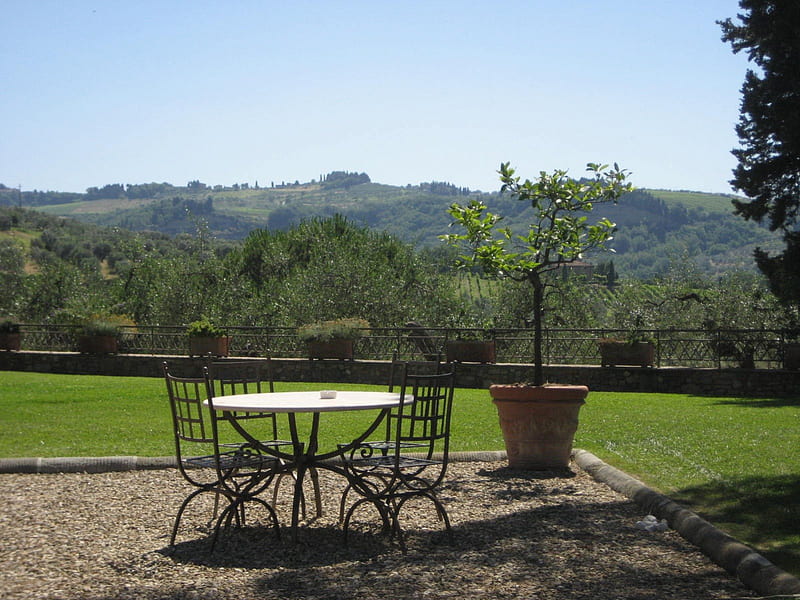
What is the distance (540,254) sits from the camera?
7691 mm

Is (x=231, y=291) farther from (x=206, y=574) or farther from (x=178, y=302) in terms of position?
(x=206, y=574)

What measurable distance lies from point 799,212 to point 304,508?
46.5ft

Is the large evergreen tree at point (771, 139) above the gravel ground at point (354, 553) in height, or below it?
above

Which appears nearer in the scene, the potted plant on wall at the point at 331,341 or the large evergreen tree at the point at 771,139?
the large evergreen tree at the point at 771,139

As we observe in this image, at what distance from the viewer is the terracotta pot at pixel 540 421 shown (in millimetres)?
7102

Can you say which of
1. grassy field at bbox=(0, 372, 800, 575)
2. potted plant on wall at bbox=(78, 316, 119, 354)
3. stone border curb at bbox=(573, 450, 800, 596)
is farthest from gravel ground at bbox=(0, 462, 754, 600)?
potted plant on wall at bbox=(78, 316, 119, 354)

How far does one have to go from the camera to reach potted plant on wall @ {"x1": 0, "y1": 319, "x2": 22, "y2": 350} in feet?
66.5

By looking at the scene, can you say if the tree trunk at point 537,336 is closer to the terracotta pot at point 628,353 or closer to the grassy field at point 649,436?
the grassy field at point 649,436

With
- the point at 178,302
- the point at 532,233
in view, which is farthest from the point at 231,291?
the point at 532,233

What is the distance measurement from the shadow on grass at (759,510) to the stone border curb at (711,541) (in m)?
0.14

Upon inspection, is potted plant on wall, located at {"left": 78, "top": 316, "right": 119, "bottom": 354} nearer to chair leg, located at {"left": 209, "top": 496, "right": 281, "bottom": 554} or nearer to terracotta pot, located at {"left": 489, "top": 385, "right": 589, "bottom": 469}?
terracotta pot, located at {"left": 489, "top": 385, "right": 589, "bottom": 469}

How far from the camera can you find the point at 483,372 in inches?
646

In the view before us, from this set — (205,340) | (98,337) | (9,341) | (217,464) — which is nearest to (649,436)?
(217,464)

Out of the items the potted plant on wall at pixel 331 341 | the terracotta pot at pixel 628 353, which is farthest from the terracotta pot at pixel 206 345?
the terracotta pot at pixel 628 353
